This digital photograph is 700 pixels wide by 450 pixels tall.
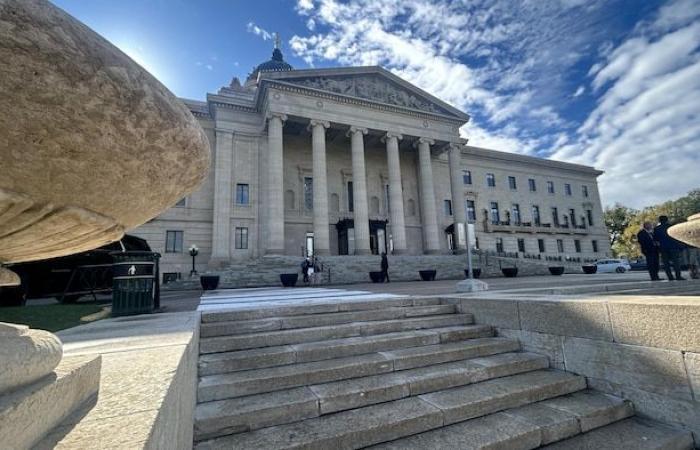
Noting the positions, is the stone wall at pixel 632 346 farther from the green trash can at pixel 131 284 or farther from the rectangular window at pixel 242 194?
the rectangular window at pixel 242 194

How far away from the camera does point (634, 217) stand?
56312 mm

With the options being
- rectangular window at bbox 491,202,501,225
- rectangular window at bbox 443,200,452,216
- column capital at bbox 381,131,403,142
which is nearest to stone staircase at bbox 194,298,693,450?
column capital at bbox 381,131,403,142

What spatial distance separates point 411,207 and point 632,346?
32.7m

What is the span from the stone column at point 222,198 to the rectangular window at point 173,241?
2.71 m

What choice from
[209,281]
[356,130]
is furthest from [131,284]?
[356,130]

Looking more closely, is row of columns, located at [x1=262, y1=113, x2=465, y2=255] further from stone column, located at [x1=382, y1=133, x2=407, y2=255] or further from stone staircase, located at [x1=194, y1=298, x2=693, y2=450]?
stone staircase, located at [x1=194, y1=298, x2=693, y2=450]

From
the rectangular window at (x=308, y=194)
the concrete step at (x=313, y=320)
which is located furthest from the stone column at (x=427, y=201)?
the concrete step at (x=313, y=320)

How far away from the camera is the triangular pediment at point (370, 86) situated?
2859 cm

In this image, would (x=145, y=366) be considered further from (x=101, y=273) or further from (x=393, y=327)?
(x=101, y=273)

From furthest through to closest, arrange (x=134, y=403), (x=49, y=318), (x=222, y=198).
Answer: (x=222, y=198)
(x=49, y=318)
(x=134, y=403)

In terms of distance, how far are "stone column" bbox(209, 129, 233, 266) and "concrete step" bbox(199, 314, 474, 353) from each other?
22972 millimetres

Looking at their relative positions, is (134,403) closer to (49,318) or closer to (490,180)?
(49,318)

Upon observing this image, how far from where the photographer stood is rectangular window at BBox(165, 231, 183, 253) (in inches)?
1036

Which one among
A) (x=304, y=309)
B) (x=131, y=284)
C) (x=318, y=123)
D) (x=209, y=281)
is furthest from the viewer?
(x=318, y=123)
